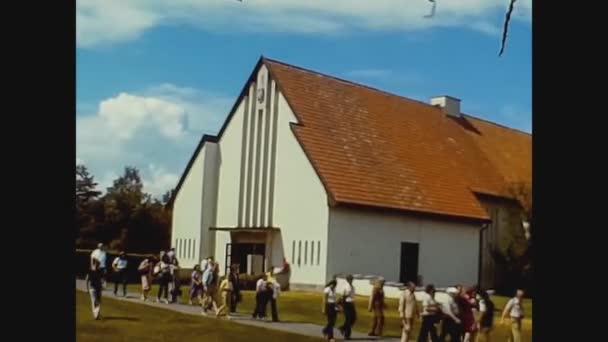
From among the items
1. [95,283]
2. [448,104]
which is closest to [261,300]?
[95,283]

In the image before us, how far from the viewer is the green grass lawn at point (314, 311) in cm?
1390

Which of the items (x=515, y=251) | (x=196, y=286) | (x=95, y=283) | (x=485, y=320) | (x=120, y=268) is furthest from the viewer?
(x=515, y=251)

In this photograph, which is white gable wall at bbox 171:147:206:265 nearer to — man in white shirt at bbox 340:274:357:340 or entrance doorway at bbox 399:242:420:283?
entrance doorway at bbox 399:242:420:283

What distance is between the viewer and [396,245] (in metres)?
23.2

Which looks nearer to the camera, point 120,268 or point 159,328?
point 159,328

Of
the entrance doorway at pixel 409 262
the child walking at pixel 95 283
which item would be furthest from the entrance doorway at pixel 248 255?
the child walking at pixel 95 283

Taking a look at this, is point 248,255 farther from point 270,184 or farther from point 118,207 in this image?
point 118,207

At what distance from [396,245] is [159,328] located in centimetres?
1173

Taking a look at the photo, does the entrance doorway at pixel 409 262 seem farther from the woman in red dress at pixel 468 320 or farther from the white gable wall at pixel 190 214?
the woman in red dress at pixel 468 320

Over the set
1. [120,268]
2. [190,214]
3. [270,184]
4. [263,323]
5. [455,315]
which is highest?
[270,184]

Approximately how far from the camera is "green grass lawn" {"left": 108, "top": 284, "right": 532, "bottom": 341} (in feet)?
45.6
